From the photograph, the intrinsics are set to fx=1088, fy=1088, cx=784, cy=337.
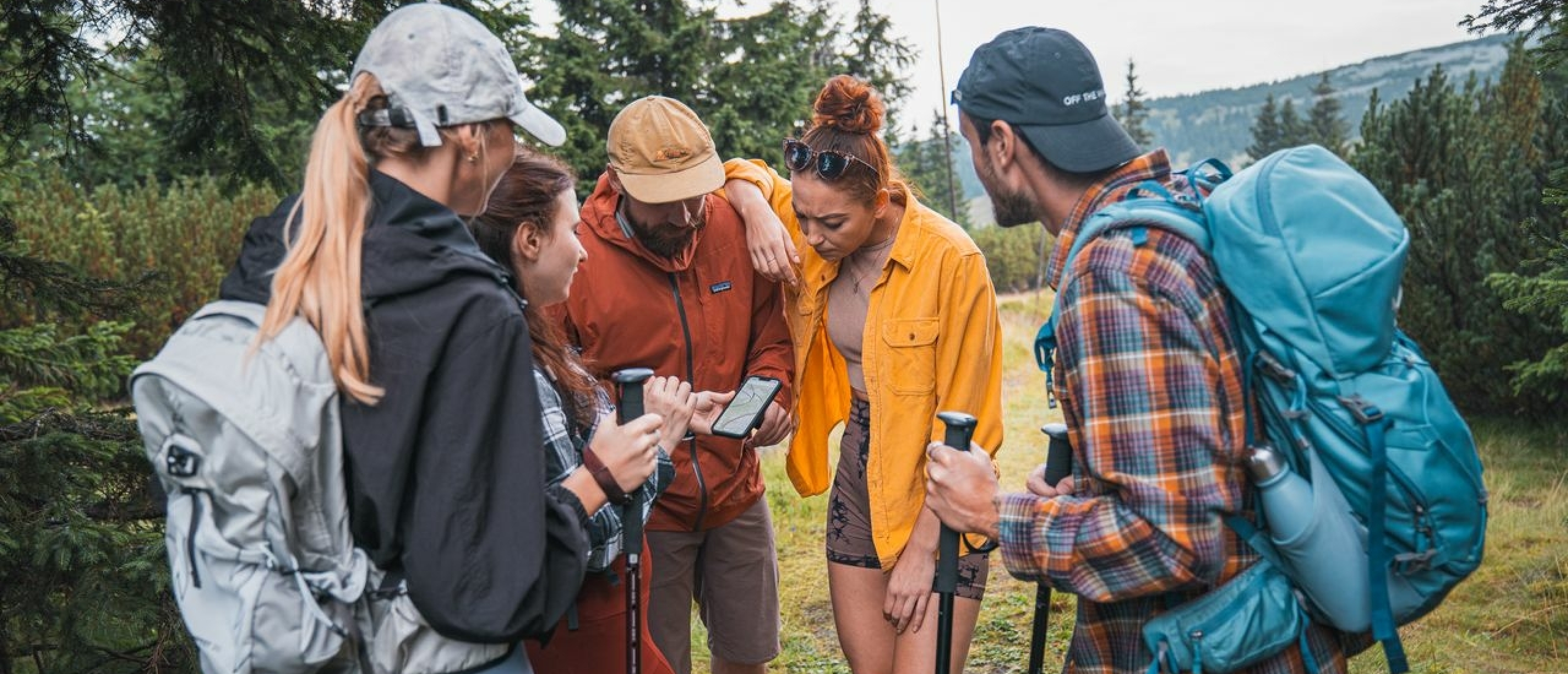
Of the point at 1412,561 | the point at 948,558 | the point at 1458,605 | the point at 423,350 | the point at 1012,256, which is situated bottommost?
the point at 1012,256

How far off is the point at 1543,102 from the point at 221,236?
1975 cm

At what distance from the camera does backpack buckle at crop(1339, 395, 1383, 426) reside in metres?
1.75

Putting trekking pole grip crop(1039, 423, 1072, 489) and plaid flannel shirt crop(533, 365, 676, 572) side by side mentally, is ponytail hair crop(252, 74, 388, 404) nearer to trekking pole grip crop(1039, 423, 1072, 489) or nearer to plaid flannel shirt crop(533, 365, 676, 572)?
plaid flannel shirt crop(533, 365, 676, 572)

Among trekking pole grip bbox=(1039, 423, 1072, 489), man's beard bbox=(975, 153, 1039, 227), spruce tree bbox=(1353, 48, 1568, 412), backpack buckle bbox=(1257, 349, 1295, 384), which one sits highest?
man's beard bbox=(975, 153, 1039, 227)

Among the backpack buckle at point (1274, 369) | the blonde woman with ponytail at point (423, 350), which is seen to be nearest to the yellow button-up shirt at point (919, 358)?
A: the backpack buckle at point (1274, 369)

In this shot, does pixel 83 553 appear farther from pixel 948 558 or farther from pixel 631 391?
pixel 948 558

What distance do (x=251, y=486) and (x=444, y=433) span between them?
29cm

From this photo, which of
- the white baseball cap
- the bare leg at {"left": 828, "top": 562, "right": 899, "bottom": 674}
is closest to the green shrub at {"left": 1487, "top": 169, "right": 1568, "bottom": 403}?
the bare leg at {"left": 828, "top": 562, "right": 899, "bottom": 674}

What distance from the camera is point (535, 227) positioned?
8.39 ft

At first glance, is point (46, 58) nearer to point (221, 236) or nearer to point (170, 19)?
point (170, 19)

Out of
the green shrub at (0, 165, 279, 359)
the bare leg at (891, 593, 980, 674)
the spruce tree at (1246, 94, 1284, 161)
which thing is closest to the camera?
the bare leg at (891, 593, 980, 674)

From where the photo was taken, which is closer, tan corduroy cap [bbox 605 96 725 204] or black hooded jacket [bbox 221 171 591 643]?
black hooded jacket [bbox 221 171 591 643]

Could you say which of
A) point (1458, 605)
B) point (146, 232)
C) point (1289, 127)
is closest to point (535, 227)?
point (1458, 605)

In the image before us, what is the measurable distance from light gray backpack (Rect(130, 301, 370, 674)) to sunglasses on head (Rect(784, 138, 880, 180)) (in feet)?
6.09
